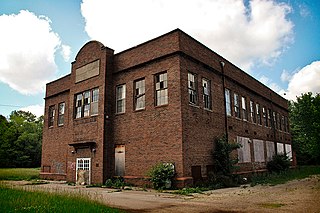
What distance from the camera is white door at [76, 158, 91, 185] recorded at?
63.9 ft

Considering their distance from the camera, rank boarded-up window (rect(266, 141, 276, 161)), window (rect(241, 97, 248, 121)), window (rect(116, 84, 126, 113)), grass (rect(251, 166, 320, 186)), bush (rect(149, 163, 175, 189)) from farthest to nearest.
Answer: boarded-up window (rect(266, 141, 276, 161)) → window (rect(241, 97, 248, 121)) → window (rect(116, 84, 126, 113)) → grass (rect(251, 166, 320, 186)) → bush (rect(149, 163, 175, 189))

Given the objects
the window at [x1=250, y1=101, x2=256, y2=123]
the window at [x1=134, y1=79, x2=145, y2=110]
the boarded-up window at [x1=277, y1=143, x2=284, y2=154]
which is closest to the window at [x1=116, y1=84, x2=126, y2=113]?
the window at [x1=134, y1=79, x2=145, y2=110]

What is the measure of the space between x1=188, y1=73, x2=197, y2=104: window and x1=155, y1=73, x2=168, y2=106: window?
147 centimetres

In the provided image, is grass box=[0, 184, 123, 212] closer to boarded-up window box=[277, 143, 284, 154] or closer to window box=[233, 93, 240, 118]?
window box=[233, 93, 240, 118]

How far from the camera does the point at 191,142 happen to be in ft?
53.3

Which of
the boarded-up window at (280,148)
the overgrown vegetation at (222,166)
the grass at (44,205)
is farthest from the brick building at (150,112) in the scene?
the grass at (44,205)

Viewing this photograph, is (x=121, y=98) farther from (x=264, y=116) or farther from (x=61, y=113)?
Answer: (x=264, y=116)

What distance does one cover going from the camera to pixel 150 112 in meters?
17.4

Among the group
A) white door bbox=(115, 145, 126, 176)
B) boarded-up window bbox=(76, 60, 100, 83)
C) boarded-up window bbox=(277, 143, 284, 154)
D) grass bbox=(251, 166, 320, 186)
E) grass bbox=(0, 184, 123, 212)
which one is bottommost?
grass bbox=(251, 166, 320, 186)

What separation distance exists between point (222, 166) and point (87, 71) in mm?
11935

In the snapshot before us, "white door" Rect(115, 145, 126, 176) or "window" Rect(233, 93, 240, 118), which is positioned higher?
"window" Rect(233, 93, 240, 118)

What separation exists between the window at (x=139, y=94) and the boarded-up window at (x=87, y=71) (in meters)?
3.63

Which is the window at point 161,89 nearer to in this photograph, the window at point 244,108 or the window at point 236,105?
the window at point 236,105

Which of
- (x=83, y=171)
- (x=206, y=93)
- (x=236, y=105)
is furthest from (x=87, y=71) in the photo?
(x=236, y=105)
